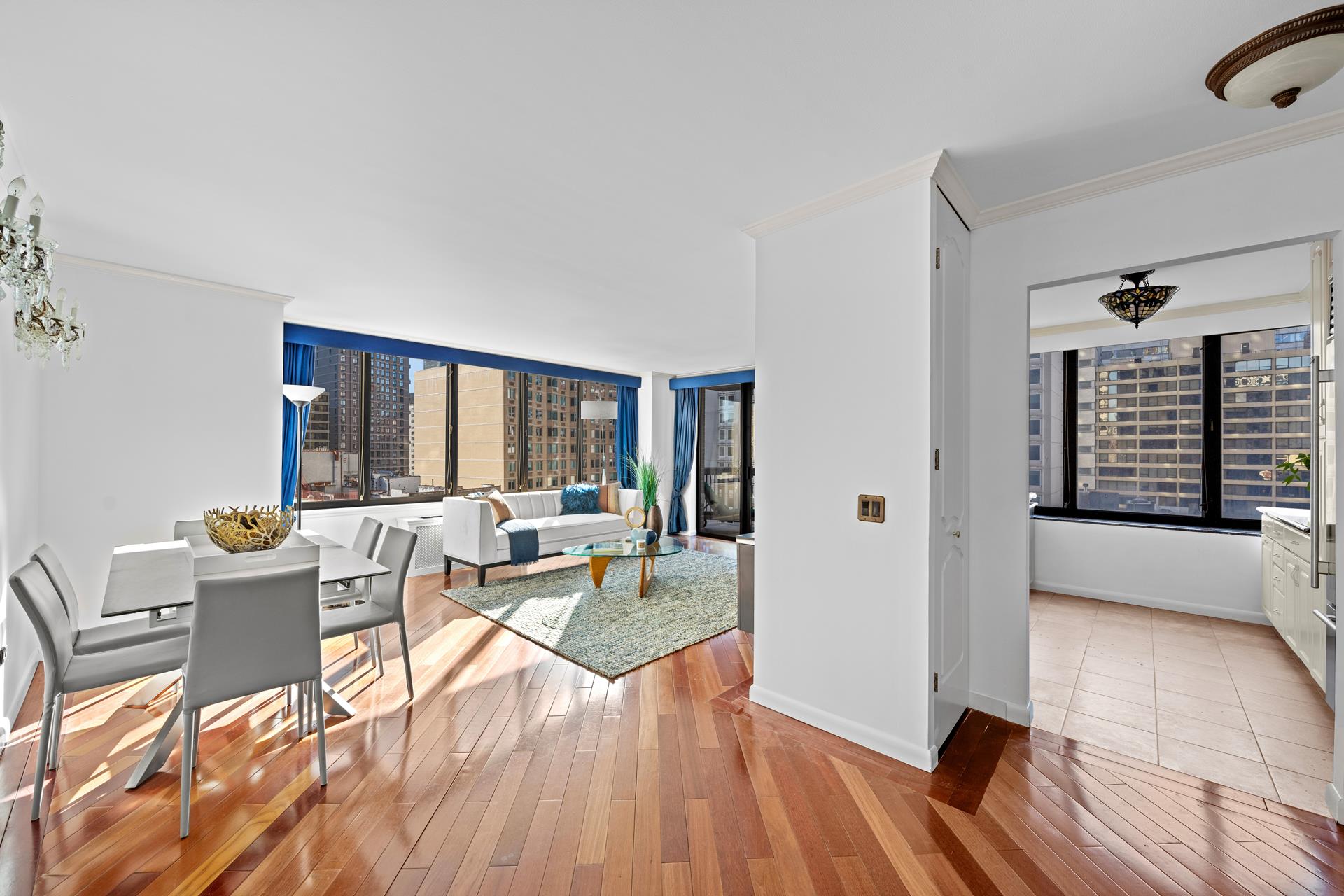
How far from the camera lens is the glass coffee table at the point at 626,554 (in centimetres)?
476

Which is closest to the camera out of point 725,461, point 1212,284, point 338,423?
point 1212,284

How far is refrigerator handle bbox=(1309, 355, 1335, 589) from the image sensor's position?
87.4 inches

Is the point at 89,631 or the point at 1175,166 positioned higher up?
the point at 1175,166

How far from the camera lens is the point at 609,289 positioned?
13.5 ft

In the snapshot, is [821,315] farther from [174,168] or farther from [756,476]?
[174,168]

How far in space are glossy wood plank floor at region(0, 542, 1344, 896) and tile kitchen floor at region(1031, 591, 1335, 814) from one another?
0.62 ft

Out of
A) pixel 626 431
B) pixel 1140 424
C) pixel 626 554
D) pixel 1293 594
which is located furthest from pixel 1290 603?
pixel 626 431

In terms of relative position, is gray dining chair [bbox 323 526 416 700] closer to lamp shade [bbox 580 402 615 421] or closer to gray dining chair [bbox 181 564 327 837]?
gray dining chair [bbox 181 564 327 837]

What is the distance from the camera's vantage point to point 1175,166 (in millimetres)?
2246

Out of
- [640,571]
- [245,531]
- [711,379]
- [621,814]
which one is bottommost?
[621,814]

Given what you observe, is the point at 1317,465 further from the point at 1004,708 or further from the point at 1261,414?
the point at 1261,414

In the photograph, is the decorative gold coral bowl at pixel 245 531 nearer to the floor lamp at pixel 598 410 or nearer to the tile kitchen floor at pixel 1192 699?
the tile kitchen floor at pixel 1192 699

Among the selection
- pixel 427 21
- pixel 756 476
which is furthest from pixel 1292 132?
pixel 427 21

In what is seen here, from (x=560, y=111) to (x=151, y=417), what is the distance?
3707 millimetres
